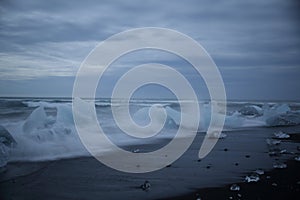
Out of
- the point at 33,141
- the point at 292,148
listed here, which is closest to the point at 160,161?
the point at 33,141

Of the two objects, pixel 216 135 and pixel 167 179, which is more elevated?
pixel 216 135

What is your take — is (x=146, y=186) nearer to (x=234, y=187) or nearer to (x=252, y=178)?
(x=234, y=187)

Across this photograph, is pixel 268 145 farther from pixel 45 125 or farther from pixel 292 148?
pixel 45 125

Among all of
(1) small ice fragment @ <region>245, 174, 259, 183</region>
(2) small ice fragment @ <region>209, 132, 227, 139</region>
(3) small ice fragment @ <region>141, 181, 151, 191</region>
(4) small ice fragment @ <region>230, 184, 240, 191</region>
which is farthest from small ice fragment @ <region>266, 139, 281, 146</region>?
(3) small ice fragment @ <region>141, 181, 151, 191</region>

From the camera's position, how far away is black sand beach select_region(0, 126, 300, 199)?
3807mm

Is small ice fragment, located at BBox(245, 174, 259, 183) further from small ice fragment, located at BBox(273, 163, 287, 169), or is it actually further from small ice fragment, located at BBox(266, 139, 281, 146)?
small ice fragment, located at BBox(266, 139, 281, 146)

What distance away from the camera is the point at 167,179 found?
175 inches

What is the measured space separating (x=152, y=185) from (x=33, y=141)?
10.6 ft

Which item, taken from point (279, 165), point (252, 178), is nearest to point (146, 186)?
point (252, 178)

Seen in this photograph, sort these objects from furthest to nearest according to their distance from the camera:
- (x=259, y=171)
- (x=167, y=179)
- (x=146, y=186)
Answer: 1. (x=259, y=171)
2. (x=167, y=179)
3. (x=146, y=186)

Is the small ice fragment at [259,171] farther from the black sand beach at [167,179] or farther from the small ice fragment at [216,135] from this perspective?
the small ice fragment at [216,135]

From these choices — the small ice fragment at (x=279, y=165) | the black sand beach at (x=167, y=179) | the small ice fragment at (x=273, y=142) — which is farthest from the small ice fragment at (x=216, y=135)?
the small ice fragment at (x=279, y=165)

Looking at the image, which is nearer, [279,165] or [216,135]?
[279,165]

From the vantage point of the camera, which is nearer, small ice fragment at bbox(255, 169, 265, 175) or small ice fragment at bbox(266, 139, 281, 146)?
small ice fragment at bbox(255, 169, 265, 175)
